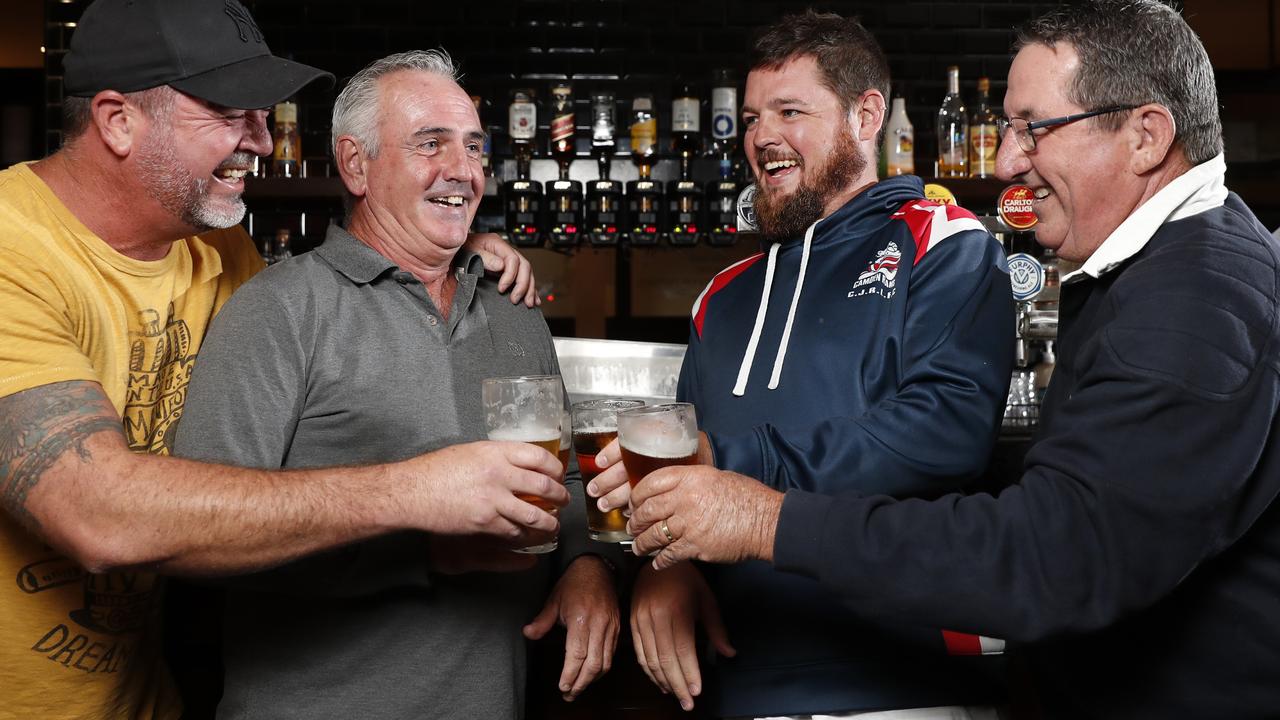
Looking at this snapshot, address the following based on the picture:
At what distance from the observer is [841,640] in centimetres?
162

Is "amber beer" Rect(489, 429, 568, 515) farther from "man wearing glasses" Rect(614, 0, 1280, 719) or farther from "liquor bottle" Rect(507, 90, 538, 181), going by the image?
"liquor bottle" Rect(507, 90, 538, 181)

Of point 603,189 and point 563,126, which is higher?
point 563,126

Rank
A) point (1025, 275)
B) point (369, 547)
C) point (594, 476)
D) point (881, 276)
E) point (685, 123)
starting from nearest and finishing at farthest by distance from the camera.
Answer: point (594, 476) → point (369, 547) → point (881, 276) → point (1025, 275) → point (685, 123)

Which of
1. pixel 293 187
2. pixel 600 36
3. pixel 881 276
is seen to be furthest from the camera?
pixel 600 36

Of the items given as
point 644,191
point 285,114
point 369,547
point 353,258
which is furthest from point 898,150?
point 369,547

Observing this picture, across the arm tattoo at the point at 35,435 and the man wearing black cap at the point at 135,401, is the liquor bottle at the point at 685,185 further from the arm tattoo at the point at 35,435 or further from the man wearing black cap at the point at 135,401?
the arm tattoo at the point at 35,435

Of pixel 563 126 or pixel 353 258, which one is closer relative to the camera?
pixel 353 258

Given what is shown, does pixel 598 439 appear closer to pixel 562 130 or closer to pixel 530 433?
pixel 530 433

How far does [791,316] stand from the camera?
1827mm

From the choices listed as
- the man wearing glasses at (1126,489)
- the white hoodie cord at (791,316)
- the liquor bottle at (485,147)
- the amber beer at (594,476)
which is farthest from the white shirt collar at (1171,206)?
the liquor bottle at (485,147)

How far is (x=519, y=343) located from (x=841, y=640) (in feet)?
2.66

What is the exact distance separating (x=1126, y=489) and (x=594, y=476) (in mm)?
668

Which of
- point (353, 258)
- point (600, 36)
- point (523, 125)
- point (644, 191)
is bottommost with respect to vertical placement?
point (353, 258)

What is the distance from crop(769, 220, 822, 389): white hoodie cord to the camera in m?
1.77
